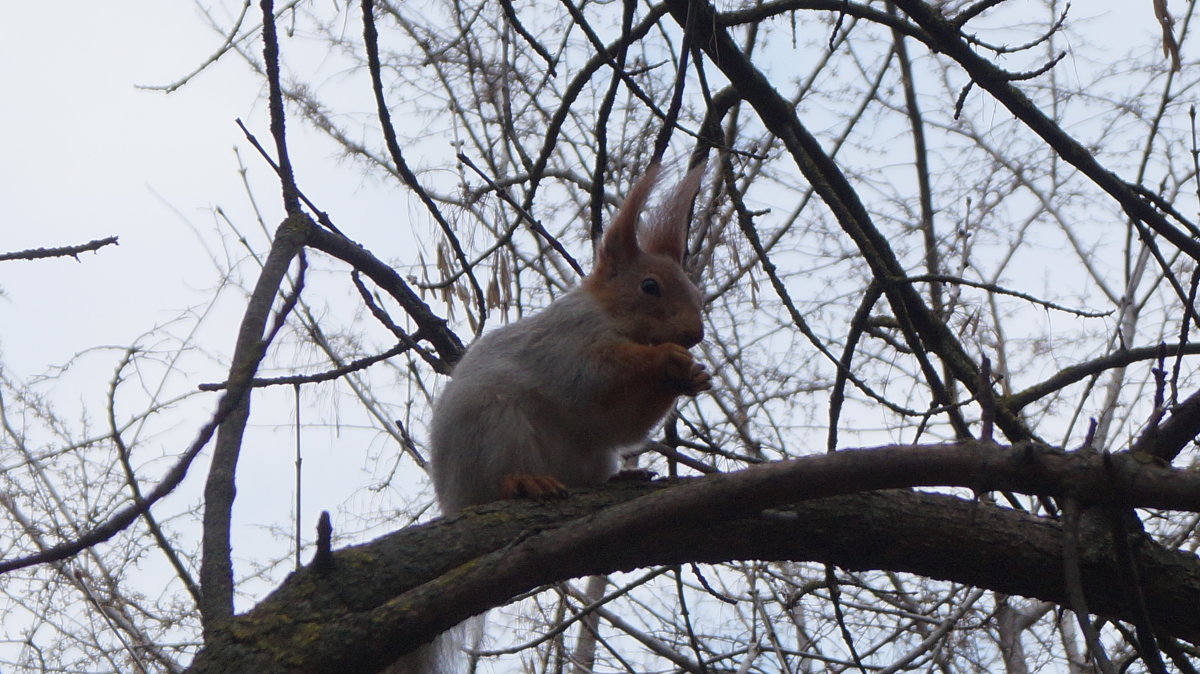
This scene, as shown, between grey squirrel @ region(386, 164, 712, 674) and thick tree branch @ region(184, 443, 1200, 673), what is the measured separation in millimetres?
616

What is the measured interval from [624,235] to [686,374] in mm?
687

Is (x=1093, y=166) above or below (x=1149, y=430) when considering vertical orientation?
above

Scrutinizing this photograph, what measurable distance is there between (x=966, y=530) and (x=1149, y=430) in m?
0.42

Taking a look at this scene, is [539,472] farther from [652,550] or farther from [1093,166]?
[1093,166]

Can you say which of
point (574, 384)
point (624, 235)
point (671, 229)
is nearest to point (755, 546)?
point (574, 384)

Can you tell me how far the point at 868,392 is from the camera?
2.91m

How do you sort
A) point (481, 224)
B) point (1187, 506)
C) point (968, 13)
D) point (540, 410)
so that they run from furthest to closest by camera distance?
point (481, 224), point (540, 410), point (968, 13), point (1187, 506)

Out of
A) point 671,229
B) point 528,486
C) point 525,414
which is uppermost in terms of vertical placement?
point 671,229

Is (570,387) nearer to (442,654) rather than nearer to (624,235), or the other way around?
(624,235)

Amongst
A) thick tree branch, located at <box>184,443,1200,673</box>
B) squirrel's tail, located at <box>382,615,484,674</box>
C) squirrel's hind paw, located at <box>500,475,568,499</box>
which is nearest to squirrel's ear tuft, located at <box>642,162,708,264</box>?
squirrel's hind paw, located at <box>500,475,568,499</box>

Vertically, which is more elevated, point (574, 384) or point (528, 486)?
point (574, 384)

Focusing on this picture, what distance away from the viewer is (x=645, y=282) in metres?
3.52

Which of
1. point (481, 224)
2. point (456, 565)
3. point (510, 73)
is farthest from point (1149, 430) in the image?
point (510, 73)

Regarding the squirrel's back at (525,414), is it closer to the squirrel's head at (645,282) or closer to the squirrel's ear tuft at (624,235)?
the squirrel's head at (645,282)
